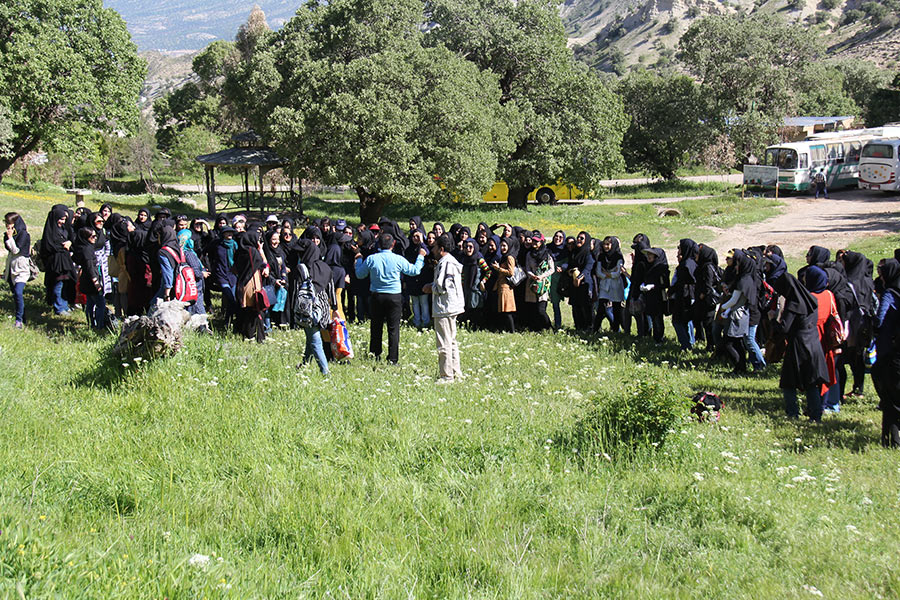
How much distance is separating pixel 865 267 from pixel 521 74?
28488 mm

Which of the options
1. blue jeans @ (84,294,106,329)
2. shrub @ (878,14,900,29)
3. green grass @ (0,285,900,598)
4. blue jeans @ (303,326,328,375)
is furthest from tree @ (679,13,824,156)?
shrub @ (878,14,900,29)

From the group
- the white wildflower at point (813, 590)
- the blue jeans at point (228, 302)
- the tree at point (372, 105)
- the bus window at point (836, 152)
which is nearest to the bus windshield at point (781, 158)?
the bus window at point (836, 152)

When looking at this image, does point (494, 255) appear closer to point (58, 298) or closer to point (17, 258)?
point (58, 298)

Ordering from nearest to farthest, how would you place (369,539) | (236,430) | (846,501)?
(369,539) → (846,501) → (236,430)

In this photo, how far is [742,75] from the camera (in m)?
44.0

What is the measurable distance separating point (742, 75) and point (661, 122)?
17.0 ft

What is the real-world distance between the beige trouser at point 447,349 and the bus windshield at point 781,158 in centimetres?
3524

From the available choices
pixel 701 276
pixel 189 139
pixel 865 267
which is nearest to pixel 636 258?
pixel 701 276

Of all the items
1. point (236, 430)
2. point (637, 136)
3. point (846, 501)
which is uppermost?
point (637, 136)

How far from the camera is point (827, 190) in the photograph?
4100 cm

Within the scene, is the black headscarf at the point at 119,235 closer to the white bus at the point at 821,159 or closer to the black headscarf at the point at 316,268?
the black headscarf at the point at 316,268

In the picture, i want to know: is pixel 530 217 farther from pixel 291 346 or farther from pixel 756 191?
pixel 291 346

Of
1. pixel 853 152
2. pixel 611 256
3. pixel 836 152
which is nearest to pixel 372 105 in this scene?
pixel 611 256

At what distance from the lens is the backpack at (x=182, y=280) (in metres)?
9.99
